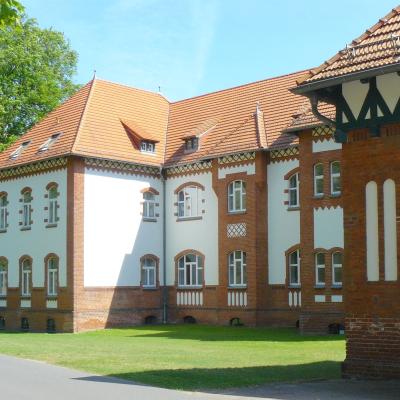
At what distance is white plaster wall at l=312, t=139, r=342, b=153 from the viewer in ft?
95.8

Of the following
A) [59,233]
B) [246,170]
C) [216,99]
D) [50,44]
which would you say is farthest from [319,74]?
[50,44]

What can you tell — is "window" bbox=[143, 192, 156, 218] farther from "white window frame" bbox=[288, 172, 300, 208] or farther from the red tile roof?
the red tile roof

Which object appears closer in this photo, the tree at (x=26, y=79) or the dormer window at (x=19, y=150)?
the dormer window at (x=19, y=150)

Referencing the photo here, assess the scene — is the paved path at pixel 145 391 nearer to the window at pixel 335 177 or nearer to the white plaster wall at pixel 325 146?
the window at pixel 335 177

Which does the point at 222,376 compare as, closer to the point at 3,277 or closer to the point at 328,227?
the point at 328,227

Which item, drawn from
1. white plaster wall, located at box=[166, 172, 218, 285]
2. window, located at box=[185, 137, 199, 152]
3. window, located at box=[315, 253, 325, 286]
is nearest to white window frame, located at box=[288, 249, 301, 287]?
window, located at box=[315, 253, 325, 286]

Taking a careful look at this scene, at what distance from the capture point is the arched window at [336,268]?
95.0 ft

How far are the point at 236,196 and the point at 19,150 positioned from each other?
11.7 m

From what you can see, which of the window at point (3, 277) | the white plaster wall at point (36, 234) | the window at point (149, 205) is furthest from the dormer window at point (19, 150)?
the window at point (149, 205)

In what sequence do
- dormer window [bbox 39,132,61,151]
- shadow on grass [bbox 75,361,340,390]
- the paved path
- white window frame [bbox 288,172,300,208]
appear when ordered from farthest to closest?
dormer window [bbox 39,132,61,151]
white window frame [bbox 288,172,300,208]
shadow on grass [bbox 75,361,340,390]
the paved path

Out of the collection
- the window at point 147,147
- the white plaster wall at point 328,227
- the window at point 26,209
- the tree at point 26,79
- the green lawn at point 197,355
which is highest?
the tree at point 26,79

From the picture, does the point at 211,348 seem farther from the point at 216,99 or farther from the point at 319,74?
the point at 216,99

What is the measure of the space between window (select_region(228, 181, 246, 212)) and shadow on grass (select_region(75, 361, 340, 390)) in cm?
1672

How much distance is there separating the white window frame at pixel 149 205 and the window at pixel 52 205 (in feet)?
13.8
